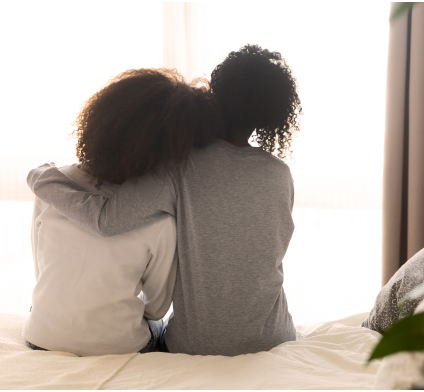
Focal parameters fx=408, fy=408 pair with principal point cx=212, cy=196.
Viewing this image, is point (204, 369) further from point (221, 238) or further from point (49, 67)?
point (49, 67)

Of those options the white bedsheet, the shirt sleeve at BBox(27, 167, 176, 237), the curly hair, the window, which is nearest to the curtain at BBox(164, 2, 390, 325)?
the window

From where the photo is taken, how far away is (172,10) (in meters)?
2.19

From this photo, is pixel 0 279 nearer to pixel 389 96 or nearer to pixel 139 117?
pixel 139 117

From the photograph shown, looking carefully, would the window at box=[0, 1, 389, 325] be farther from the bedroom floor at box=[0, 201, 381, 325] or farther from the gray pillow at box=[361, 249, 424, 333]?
the gray pillow at box=[361, 249, 424, 333]

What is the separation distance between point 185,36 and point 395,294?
172 centimetres

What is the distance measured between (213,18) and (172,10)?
0.74ft

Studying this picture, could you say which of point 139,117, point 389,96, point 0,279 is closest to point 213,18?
point 389,96

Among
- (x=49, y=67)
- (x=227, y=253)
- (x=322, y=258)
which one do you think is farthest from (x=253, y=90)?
(x=49, y=67)

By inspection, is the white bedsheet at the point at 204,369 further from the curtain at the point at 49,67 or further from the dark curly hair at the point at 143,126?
the curtain at the point at 49,67

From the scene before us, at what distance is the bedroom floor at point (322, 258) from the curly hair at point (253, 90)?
1194 mm

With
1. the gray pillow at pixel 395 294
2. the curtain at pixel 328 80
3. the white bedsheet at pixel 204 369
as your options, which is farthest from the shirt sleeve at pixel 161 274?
the curtain at pixel 328 80

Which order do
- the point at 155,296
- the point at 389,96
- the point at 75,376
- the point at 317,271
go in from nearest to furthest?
the point at 75,376
the point at 155,296
the point at 389,96
the point at 317,271

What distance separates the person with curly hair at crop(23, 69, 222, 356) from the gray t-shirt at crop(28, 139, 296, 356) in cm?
4

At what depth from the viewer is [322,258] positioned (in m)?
2.34
